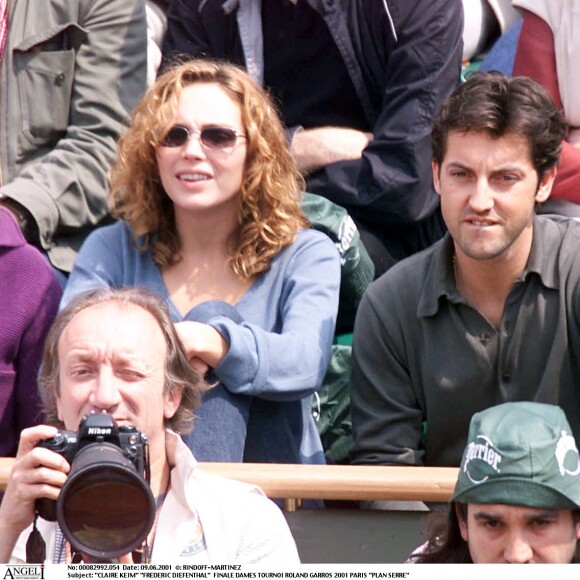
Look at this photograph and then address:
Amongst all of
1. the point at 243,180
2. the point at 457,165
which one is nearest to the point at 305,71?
the point at 243,180

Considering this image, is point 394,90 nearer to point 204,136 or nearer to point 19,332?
point 204,136

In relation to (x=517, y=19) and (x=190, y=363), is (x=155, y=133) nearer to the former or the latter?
(x=190, y=363)

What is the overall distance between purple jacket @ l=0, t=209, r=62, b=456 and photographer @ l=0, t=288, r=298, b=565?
62 centimetres

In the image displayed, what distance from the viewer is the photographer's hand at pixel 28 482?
279cm

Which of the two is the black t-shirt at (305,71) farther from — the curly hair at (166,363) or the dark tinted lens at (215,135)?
the curly hair at (166,363)

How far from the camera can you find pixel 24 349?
402 centimetres

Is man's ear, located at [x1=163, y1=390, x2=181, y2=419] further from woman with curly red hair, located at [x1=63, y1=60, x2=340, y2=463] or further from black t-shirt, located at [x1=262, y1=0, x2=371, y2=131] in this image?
black t-shirt, located at [x1=262, y1=0, x2=371, y2=131]

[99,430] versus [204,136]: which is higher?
[204,136]

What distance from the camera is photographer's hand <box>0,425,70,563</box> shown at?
9.14 ft

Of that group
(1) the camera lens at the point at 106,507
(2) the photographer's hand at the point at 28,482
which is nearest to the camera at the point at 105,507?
(1) the camera lens at the point at 106,507

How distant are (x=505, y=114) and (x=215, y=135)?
0.78 m

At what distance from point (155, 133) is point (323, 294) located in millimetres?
615

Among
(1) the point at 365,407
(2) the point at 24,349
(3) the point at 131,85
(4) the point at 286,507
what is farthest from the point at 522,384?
(3) the point at 131,85

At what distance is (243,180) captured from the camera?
4.16 m
